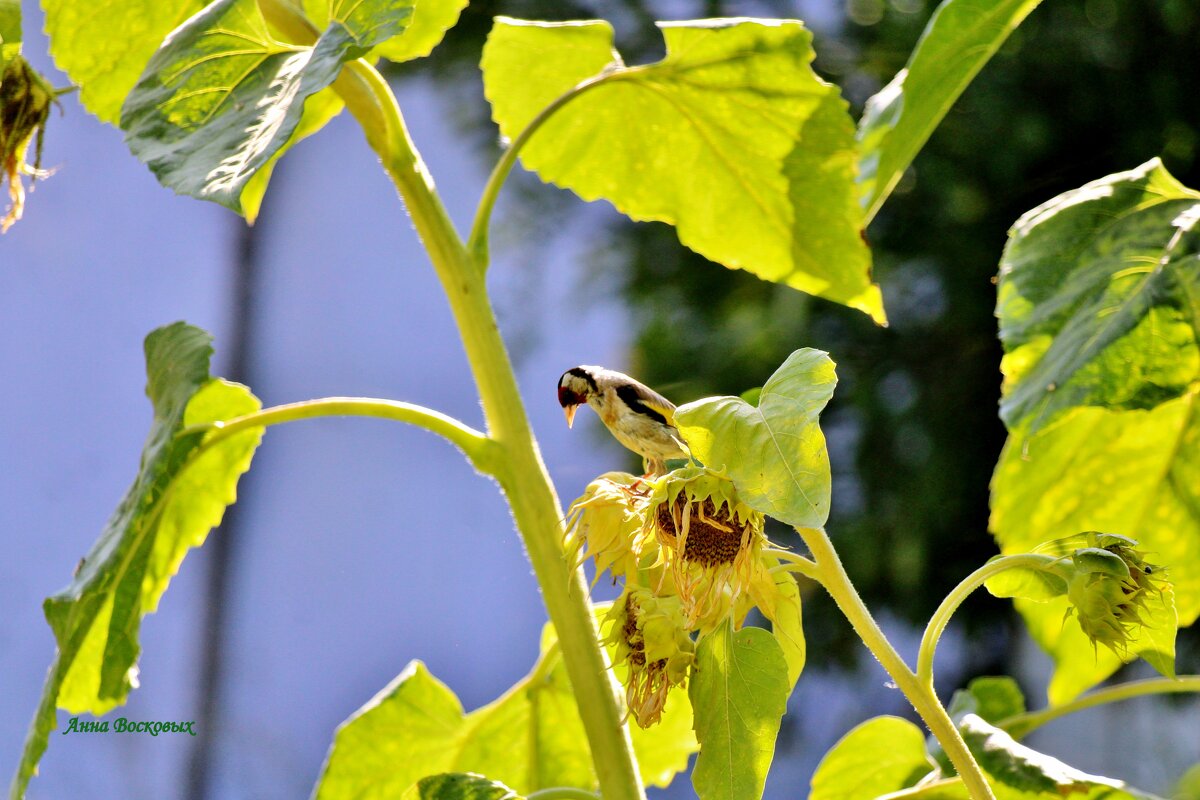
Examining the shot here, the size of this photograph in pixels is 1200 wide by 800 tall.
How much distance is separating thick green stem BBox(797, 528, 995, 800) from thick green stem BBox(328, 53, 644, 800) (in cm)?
7

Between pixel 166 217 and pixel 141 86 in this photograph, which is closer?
pixel 141 86

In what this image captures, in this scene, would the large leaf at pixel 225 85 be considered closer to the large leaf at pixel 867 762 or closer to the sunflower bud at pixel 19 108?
the sunflower bud at pixel 19 108

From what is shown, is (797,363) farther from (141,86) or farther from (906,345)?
(906,345)

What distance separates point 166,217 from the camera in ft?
5.03

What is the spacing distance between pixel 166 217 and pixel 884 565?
39.9 inches

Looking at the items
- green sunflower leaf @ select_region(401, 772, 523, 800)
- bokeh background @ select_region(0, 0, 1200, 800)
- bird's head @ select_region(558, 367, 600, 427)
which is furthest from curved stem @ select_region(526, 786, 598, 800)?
bokeh background @ select_region(0, 0, 1200, 800)

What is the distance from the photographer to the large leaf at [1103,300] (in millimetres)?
354

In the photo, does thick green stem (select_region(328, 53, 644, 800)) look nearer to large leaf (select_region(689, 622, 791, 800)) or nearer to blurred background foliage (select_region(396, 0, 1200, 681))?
large leaf (select_region(689, 622, 791, 800))

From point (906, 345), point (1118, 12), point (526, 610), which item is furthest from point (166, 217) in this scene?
point (1118, 12)

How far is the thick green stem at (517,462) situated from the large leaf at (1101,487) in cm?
20

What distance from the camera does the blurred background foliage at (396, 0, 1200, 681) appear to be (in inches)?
47.8

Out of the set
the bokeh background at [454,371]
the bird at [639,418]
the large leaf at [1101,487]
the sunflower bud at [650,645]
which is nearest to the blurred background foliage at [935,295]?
the bokeh background at [454,371]

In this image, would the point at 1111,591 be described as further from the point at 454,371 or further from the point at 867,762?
the point at 454,371

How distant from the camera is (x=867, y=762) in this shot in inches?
15.9
